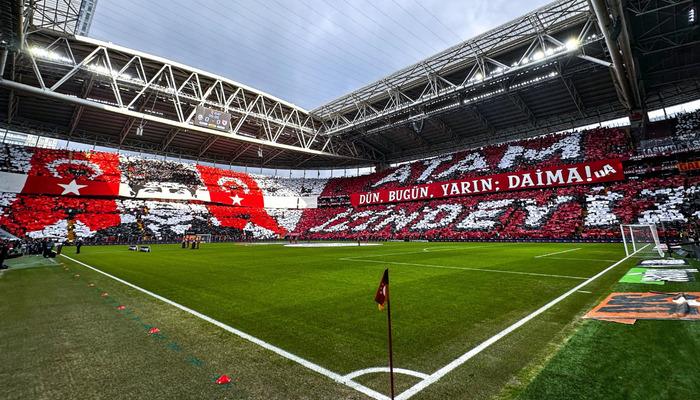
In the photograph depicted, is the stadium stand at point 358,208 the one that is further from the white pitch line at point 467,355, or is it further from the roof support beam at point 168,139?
the white pitch line at point 467,355

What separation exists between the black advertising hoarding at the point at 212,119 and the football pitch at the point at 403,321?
2313 centimetres

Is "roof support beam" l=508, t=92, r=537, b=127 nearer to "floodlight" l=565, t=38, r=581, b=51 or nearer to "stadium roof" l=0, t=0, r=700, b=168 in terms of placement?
"stadium roof" l=0, t=0, r=700, b=168

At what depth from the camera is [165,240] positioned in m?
36.3

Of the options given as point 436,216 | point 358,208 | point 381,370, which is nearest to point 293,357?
point 381,370

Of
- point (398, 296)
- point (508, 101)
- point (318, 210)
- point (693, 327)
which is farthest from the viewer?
point (318, 210)

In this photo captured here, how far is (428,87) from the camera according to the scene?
1213 inches

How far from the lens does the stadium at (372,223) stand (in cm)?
322

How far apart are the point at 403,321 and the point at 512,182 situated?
3463 centimetres

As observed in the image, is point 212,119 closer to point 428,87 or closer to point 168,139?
point 168,139

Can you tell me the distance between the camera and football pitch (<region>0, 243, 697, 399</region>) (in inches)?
116

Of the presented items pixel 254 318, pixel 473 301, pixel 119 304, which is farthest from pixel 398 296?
pixel 119 304

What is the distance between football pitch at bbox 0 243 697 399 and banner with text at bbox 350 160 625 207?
25553 millimetres

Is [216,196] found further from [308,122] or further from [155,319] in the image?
[155,319]

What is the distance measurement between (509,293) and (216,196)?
4766 cm
